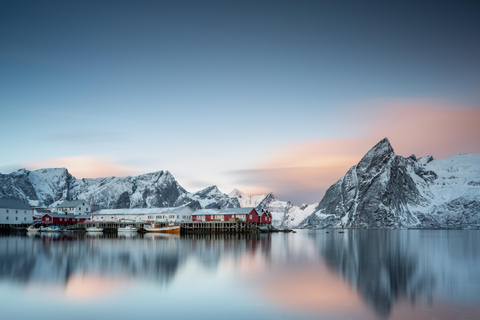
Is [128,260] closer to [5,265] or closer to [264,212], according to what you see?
[5,265]

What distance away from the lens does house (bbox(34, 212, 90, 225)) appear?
113 meters

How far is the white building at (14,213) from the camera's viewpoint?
10812cm

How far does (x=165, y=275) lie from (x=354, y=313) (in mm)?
14668

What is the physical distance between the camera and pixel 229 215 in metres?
102

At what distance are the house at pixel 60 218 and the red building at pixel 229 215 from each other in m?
37.4

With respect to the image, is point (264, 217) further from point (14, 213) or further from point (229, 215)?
point (14, 213)

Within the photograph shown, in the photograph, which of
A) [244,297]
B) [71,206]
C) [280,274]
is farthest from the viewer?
[71,206]

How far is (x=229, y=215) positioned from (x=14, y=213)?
61443 millimetres

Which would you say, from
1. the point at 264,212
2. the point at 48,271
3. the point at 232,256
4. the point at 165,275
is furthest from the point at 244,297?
the point at 264,212

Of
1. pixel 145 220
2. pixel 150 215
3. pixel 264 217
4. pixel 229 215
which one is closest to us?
pixel 229 215

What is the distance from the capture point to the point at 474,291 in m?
23.6

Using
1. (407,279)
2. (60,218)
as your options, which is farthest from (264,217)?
(407,279)

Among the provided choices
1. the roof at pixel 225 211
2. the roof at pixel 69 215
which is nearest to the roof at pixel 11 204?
the roof at pixel 69 215

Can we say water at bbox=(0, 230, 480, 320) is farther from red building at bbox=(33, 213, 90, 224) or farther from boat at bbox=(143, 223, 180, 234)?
red building at bbox=(33, 213, 90, 224)
